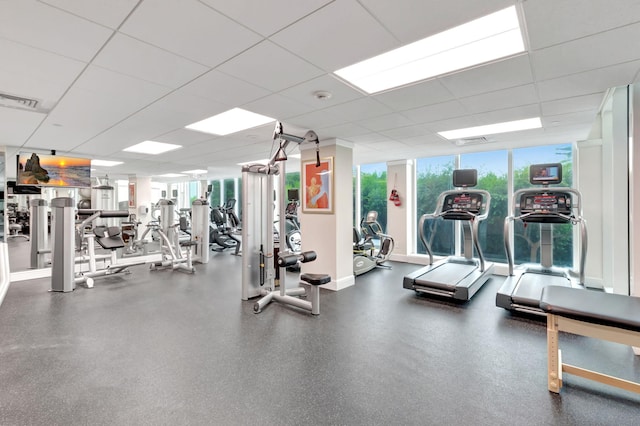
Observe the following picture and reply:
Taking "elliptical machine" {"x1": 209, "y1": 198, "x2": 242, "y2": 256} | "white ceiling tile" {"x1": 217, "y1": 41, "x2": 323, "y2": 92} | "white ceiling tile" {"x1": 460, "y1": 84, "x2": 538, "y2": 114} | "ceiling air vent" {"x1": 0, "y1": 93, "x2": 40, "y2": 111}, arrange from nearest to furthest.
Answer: "white ceiling tile" {"x1": 217, "y1": 41, "x2": 323, "y2": 92}, "white ceiling tile" {"x1": 460, "y1": 84, "x2": 538, "y2": 114}, "ceiling air vent" {"x1": 0, "y1": 93, "x2": 40, "y2": 111}, "elliptical machine" {"x1": 209, "y1": 198, "x2": 242, "y2": 256}

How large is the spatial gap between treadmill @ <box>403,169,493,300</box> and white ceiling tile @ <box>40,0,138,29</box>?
4500mm

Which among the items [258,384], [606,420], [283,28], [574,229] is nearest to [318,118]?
[283,28]

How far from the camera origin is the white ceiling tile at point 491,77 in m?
2.36

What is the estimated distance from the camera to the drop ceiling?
171cm

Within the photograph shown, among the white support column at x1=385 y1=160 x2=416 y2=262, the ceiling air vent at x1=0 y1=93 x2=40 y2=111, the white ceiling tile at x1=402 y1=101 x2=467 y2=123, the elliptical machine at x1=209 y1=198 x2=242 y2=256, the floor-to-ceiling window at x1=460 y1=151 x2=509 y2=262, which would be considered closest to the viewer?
the ceiling air vent at x1=0 y1=93 x2=40 y2=111

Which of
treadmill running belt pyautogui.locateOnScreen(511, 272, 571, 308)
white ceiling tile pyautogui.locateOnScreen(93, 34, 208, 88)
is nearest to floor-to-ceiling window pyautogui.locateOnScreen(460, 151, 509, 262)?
treadmill running belt pyautogui.locateOnScreen(511, 272, 571, 308)

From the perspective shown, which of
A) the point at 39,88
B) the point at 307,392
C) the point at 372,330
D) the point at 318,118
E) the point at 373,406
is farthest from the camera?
the point at 318,118

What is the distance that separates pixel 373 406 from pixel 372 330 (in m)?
1.31

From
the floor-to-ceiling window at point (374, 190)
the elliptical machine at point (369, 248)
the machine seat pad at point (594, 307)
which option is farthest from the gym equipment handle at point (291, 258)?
the floor-to-ceiling window at point (374, 190)

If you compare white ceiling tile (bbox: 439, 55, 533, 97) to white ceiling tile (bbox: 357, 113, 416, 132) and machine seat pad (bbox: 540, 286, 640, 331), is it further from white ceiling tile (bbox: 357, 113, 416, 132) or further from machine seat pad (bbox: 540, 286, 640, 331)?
machine seat pad (bbox: 540, 286, 640, 331)

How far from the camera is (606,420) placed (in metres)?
1.92

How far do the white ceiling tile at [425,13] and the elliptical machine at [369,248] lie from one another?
14.7 feet

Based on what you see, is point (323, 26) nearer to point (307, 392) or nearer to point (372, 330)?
point (307, 392)

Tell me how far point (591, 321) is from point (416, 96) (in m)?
2.38
